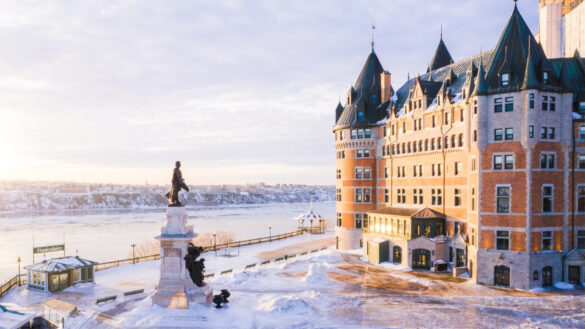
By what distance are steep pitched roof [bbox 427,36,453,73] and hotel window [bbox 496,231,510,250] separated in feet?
110

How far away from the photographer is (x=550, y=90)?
35.9m

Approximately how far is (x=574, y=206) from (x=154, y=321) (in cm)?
3327

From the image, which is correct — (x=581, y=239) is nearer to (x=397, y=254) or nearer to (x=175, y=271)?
(x=397, y=254)

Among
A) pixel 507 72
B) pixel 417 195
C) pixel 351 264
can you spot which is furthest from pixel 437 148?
pixel 351 264

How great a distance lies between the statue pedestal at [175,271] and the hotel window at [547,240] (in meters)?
26.5

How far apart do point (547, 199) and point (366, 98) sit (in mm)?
26311

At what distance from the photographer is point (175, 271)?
2702 centimetres

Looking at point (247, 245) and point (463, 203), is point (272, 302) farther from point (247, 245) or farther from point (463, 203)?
point (247, 245)

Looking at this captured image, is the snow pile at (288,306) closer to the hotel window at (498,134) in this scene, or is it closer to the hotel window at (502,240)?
the hotel window at (502,240)

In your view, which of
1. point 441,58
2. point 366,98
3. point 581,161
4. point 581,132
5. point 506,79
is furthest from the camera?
point 441,58

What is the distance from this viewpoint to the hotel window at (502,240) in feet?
118

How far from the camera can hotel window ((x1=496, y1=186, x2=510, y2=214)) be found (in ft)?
118

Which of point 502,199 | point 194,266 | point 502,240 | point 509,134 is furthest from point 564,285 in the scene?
point 194,266

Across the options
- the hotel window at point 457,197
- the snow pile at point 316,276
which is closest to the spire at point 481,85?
the hotel window at point 457,197
